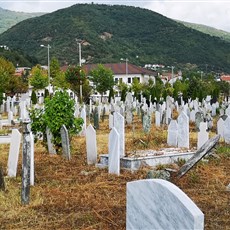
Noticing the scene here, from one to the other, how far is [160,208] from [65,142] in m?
9.22

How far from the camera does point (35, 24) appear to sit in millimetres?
136750

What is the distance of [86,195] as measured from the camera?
8172 mm

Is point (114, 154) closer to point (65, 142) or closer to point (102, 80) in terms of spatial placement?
point (65, 142)

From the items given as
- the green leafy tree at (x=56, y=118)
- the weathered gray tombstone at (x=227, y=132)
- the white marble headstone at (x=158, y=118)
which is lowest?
the white marble headstone at (x=158, y=118)

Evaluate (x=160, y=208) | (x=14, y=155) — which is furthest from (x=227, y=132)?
(x=160, y=208)

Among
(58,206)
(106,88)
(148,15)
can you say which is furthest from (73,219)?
(148,15)

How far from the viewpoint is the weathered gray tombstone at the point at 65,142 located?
12.2 meters

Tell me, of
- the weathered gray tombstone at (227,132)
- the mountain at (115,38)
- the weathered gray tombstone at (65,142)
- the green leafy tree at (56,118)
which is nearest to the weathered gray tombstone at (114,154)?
the weathered gray tombstone at (65,142)

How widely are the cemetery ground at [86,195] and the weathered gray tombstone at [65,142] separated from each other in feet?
0.69

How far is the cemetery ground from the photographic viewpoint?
6.61m

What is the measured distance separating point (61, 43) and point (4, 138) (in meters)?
108

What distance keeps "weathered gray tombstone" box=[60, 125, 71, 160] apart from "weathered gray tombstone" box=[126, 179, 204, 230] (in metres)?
8.67

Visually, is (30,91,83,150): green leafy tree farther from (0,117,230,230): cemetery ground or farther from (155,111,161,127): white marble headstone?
(155,111,161,127): white marble headstone

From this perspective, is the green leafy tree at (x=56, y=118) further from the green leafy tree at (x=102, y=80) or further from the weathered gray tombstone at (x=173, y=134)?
the green leafy tree at (x=102, y=80)
